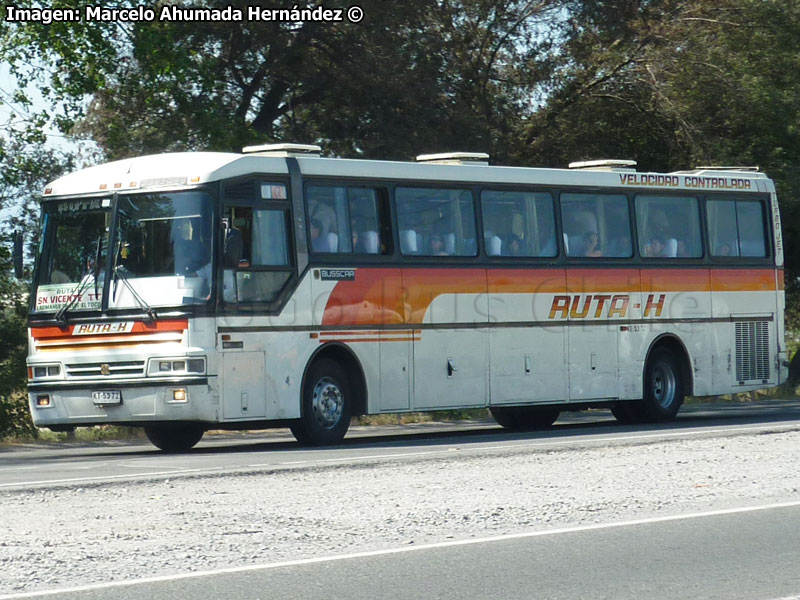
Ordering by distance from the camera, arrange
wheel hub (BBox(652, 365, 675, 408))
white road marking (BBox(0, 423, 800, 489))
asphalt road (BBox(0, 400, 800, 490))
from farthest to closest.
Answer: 1. wheel hub (BBox(652, 365, 675, 408))
2. asphalt road (BBox(0, 400, 800, 490))
3. white road marking (BBox(0, 423, 800, 489))

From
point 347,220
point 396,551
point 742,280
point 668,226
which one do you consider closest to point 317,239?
point 347,220

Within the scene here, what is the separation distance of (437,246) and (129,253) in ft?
13.7

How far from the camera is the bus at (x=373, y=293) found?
16.7 metres

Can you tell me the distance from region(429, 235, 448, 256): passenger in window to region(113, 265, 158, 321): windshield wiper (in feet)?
13.4

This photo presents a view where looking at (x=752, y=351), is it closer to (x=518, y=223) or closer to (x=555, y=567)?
(x=518, y=223)

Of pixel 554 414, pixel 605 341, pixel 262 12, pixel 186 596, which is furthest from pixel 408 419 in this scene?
pixel 186 596

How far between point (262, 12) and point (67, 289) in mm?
9609

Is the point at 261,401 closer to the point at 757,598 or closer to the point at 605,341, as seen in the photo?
the point at 605,341

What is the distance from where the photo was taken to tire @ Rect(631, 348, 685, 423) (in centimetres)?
2206

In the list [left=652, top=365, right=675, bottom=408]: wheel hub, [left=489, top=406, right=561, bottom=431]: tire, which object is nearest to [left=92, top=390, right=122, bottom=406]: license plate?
[left=489, top=406, right=561, bottom=431]: tire

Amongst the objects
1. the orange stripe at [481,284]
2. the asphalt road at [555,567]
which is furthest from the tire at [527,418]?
the asphalt road at [555,567]

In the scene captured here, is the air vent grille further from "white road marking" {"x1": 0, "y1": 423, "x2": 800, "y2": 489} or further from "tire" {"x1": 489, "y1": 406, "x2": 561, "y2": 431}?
"tire" {"x1": 489, "y1": 406, "x2": 561, "y2": 431}

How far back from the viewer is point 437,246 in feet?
62.6

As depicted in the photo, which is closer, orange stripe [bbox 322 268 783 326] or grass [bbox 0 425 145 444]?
orange stripe [bbox 322 268 783 326]
